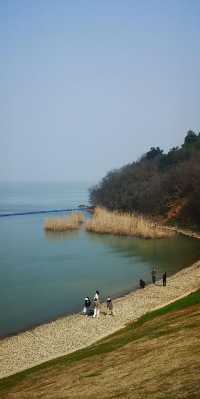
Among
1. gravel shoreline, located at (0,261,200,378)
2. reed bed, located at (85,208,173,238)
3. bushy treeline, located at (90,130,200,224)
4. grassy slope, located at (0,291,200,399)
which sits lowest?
gravel shoreline, located at (0,261,200,378)

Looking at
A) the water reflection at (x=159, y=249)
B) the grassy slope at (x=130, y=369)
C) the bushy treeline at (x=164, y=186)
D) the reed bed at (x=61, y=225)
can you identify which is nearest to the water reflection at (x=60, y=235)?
the reed bed at (x=61, y=225)

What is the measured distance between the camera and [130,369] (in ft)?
46.6

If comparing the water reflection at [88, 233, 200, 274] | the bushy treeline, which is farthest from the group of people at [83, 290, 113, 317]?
the bushy treeline

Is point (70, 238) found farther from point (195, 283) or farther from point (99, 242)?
point (195, 283)

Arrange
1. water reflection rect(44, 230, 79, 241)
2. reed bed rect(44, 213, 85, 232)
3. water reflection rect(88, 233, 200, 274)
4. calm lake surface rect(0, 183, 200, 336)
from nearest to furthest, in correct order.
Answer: calm lake surface rect(0, 183, 200, 336) < water reflection rect(88, 233, 200, 274) < water reflection rect(44, 230, 79, 241) < reed bed rect(44, 213, 85, 232)

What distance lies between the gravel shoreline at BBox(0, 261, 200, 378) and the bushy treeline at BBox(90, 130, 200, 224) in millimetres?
39749

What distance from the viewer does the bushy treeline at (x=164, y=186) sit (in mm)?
73062

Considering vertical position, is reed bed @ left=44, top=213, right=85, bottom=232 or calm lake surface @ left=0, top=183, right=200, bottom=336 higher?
reed bed @ left=44, top=213, right=85, bottom=232

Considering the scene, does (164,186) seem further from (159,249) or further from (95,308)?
(95,308)

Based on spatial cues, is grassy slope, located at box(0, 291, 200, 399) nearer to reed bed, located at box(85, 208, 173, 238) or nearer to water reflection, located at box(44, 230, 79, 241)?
reed bed, located at box(85, 208, 173, 238)

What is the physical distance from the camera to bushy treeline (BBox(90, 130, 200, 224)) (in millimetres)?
73062

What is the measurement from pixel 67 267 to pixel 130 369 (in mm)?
28396

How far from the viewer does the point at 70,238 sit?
6044cm

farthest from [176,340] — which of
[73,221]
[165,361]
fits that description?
[73,221]
